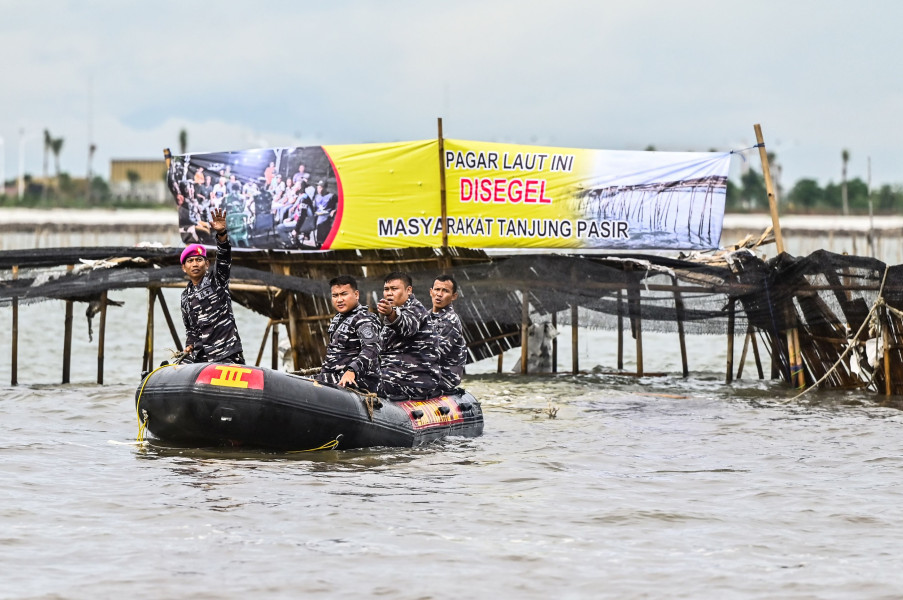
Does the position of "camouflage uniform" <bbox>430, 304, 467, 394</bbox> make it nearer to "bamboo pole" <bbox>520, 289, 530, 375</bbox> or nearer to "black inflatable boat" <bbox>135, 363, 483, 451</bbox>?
"black inflatable boat" <bbox>135, 363, 483, 451</bbox>

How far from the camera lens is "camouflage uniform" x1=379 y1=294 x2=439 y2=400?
37.6 ft

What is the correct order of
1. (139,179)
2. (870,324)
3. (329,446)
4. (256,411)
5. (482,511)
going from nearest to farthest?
(482,511) → (256,411) → (329,446) → (870,324) → (139,179)

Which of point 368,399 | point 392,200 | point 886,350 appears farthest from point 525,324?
point 368,399

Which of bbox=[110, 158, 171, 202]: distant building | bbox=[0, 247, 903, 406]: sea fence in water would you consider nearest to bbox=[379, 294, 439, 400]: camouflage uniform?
bbox=[0, 247, 903, 406]: sea fence in water

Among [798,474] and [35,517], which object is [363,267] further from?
[35,517]

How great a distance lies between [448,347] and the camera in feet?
39.2

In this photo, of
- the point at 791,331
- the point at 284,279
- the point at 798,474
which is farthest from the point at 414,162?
the point at 798,474

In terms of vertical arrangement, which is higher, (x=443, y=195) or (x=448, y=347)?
(x=443, y=195)

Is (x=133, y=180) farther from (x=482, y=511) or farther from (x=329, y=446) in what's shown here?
(x=482, y=511)

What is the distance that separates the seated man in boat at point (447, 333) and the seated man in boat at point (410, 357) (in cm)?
23

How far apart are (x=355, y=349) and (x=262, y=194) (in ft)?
22.7

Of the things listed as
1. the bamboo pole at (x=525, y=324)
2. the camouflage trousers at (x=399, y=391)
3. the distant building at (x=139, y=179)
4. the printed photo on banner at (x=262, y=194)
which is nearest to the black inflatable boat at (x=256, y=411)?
the camouflage trousers at (x=399, y=391)

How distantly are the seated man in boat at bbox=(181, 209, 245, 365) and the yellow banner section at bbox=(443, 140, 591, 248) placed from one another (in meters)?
6.50

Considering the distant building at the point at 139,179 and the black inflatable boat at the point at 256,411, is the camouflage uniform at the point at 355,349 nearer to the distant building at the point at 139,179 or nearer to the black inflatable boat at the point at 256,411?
the black inflatable boat at the point at 256,411
